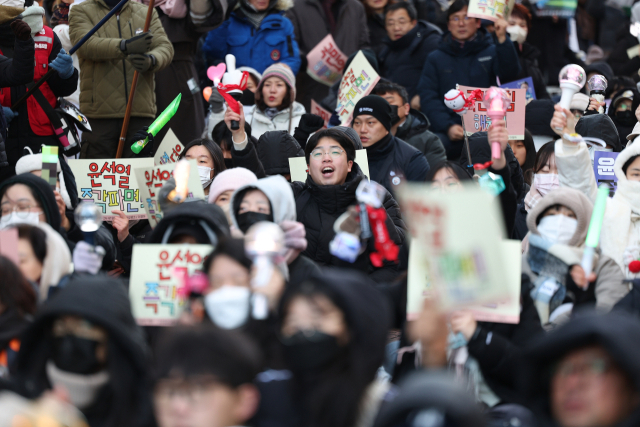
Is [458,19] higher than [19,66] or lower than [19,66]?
higher

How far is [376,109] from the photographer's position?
714cm

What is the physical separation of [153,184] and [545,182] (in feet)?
9.02

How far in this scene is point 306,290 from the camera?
3.38 m

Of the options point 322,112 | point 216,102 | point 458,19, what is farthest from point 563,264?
point 458,19

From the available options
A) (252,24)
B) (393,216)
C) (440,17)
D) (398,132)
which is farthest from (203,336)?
(440,17)

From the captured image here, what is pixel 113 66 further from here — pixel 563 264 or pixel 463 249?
pixel 463 249

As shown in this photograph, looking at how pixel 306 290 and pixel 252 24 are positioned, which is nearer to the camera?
pixel 306 290

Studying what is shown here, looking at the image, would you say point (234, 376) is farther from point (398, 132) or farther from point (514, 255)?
point (398, 132)

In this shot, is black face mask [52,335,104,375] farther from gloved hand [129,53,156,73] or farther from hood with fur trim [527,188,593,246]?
gloved hand [129,53,156,73]

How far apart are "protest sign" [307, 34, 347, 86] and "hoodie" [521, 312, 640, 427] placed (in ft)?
22.0

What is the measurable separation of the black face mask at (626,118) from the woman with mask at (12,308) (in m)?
6.65

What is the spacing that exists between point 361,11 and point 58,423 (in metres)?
8.12

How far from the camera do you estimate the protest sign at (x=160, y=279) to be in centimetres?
437

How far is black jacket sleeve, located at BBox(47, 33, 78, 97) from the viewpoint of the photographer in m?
7.11
